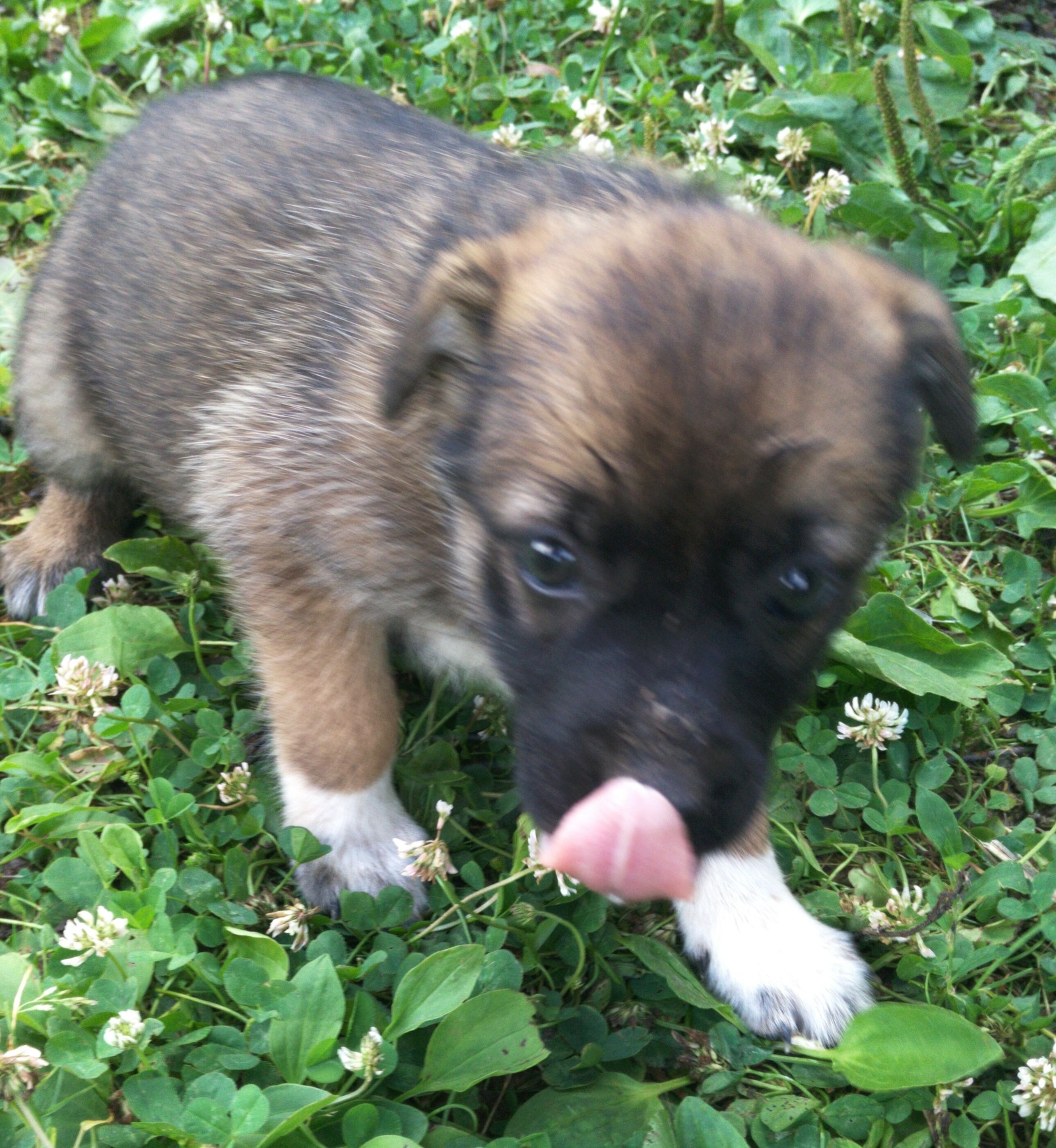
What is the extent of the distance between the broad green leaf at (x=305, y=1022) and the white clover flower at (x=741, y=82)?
3.22m

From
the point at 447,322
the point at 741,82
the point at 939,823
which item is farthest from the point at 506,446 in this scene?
the point at 741,82

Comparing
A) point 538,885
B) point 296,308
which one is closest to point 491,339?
point 296,308

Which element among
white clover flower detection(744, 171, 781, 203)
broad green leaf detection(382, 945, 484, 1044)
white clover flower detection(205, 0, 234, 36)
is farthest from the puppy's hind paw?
white clover flower detection(205, 0, 234, 36)

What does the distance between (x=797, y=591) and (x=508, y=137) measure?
241 cm

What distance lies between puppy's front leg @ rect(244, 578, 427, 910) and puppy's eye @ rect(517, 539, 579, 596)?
0.70 meters

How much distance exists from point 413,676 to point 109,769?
27.6 inches

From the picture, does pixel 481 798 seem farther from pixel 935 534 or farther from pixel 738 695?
pixel 935 534

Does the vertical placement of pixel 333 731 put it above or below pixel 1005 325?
below

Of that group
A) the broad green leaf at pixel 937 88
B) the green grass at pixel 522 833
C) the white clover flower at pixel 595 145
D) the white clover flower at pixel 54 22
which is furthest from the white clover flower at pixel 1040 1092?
the white clover flower at pixel 54 22

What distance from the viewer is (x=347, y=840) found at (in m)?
2.46

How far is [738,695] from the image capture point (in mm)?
1728

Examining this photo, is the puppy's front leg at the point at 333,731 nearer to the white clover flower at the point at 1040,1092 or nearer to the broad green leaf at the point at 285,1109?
the broad green leaf at the point at 285,1109

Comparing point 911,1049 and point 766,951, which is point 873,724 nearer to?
point 766,951

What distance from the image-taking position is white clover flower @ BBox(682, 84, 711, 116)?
394cm
